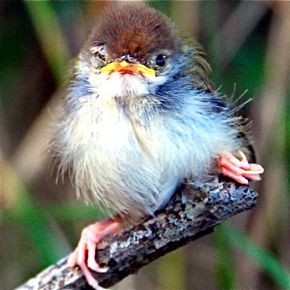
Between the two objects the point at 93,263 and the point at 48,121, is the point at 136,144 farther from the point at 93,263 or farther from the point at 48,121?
the point at 48,121

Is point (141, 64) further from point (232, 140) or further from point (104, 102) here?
point (232, 140)

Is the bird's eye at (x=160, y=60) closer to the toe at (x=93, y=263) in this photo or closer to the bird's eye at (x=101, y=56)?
the bird's eye at (x=101, y=56)

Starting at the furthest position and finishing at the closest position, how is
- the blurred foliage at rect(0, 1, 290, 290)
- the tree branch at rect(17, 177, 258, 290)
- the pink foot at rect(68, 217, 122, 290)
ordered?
1. the blurred foliage at rect(0, 1, 290, 290)
2. the pink foot at rect(68, 217, 122, 290)
3. the tree branch at rect(17, 177, 258, 290)

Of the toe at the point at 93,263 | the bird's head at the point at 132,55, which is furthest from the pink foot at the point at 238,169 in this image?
the toe at the point at 93,263

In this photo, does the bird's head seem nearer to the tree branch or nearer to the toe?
the tree branch

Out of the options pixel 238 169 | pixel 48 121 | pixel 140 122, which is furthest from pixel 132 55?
pixel 48 121

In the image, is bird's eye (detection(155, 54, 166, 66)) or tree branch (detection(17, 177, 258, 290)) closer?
tree branch (detection(17, 177, 258, 290))

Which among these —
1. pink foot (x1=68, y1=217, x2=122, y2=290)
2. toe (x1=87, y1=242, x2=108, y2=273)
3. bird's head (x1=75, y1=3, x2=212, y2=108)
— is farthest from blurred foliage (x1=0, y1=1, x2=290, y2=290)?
bird's head (x1=75, y1=3, x2=212, y2=108)
